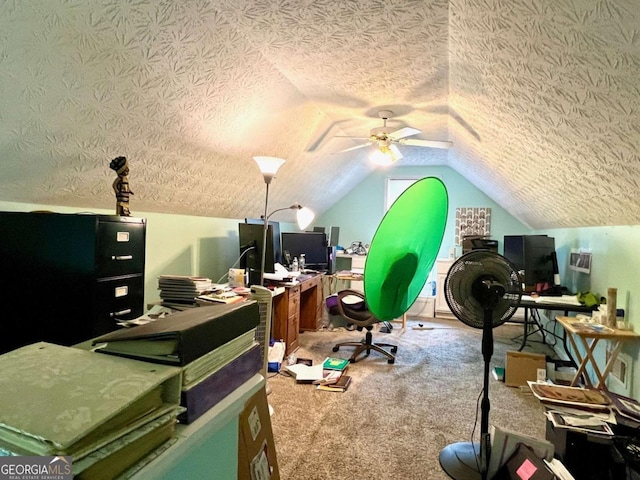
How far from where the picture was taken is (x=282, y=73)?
248 centimetres

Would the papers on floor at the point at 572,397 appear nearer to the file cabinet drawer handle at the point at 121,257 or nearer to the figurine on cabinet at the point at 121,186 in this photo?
the file cabinet drawer handle at the point at 121,257

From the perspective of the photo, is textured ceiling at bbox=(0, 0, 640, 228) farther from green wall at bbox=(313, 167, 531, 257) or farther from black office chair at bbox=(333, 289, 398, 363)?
green wall at bbox=(313, 167, 531, 257)

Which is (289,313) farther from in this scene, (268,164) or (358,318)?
(268,164)

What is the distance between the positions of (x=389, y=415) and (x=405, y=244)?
50.5 inches

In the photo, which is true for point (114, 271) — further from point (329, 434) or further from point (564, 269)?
point (564, 269)

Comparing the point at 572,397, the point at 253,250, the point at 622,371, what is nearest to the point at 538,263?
the point at 622,371

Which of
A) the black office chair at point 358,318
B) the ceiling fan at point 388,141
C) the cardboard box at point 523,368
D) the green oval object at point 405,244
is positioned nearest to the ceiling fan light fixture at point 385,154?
the ceiling fan at point 388,141

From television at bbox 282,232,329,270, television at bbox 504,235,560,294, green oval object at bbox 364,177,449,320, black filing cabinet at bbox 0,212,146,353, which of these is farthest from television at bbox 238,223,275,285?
television at bbox 504,235,560,294

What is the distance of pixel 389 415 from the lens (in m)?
2.63

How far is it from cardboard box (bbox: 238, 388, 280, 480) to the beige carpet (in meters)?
1.10

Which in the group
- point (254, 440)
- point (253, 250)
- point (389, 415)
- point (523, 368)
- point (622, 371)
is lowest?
point (389, 415)

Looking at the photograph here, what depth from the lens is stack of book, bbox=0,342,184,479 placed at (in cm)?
46

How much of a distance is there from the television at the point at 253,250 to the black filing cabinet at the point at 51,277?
5.94 ft

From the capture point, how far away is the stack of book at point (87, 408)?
1.51 feet
